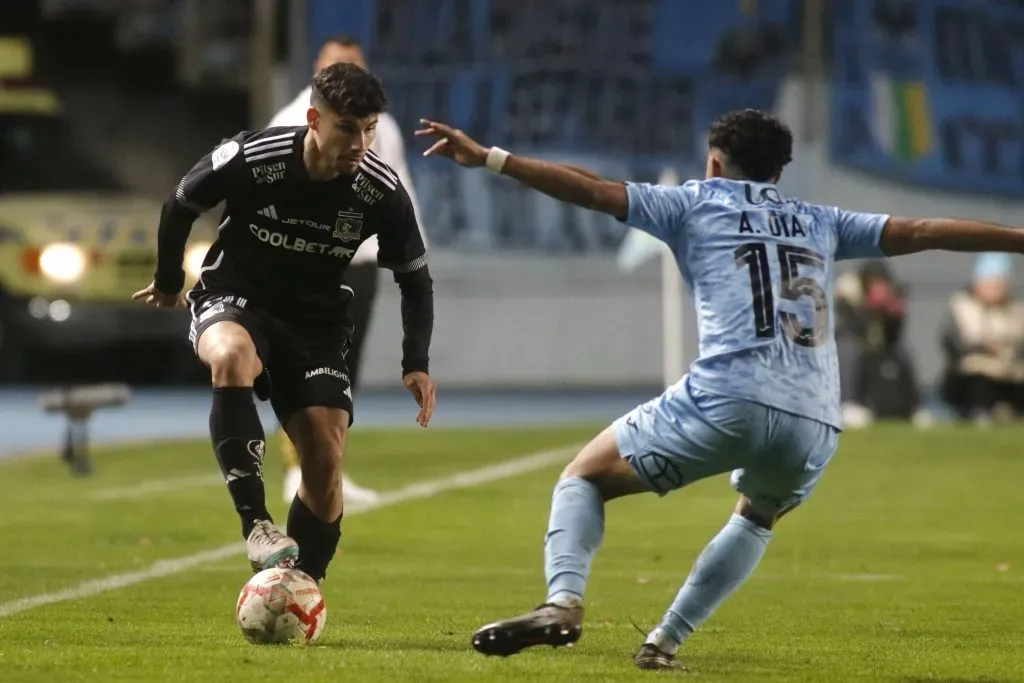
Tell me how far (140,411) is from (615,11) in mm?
8557

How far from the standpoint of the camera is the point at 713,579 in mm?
6219

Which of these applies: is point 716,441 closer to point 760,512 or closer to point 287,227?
point 760,512

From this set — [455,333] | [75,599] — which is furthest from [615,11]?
[75,599]

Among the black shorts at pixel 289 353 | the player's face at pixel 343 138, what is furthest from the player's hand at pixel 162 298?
the player's face at pixel 343 138

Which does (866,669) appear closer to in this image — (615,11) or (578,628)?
(578,628)

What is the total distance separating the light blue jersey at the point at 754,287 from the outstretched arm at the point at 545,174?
7 centimetres

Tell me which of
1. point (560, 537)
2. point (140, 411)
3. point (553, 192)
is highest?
Answer: point (553, 192)

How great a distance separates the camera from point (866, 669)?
635 centimetres

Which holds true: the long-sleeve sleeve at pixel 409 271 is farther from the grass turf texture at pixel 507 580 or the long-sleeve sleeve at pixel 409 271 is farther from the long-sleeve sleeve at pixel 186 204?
the grass turf texture at pixel 507 580

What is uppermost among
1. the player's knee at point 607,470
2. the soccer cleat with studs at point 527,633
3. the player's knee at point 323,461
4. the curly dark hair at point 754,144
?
the curly dark hair at point 754,144

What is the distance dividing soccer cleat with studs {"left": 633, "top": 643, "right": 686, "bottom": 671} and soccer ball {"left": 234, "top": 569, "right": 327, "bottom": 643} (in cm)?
103

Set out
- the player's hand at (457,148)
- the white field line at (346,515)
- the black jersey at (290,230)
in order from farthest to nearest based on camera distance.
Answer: the white field line at (346,515) < the black jersey at (290,230) < the player's hand at (457,148)

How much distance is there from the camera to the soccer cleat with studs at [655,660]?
6.20 m

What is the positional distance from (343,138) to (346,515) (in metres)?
5.17
